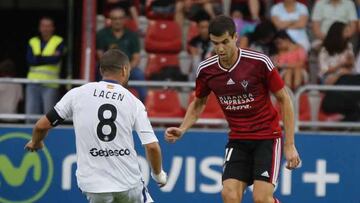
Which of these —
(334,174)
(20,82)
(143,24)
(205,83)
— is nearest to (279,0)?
(143,24)

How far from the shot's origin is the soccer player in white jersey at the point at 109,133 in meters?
8.52

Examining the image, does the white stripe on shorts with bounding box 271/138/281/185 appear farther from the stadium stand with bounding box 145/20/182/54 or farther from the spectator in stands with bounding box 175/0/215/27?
the spectator in stands with bounding box 175/0/215/27

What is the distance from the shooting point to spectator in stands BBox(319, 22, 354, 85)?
13.8 meters

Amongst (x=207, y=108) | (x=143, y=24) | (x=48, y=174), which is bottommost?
(x=48, y=174)

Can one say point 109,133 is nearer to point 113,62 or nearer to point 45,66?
point 113,62

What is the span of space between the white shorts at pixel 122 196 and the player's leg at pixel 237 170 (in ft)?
3.77

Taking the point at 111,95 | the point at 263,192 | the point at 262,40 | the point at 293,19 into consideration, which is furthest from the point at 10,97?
the point at 111,95

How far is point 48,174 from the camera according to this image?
1297cm

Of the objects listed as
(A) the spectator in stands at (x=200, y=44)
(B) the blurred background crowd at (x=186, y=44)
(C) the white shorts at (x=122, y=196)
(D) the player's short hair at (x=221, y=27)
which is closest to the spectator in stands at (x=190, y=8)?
(B) the blurred background crowd at (x=186, y=44)

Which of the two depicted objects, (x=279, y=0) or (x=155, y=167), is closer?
(x=155, y=167)

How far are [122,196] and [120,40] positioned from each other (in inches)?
217

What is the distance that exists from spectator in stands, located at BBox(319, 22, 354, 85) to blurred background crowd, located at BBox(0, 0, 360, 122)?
0.01 meters

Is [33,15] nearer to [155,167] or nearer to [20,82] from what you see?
[20,82]

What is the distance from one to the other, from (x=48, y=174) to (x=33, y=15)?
557 cm
